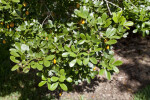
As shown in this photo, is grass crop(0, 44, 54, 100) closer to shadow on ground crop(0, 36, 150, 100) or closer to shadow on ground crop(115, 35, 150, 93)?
shadow on ground crop(0, 36, 150, 100)

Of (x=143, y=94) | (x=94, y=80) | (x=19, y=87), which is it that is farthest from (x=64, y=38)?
(x=19, y=87)

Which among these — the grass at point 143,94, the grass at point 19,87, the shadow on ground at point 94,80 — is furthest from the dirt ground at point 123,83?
the grass at point 19,87

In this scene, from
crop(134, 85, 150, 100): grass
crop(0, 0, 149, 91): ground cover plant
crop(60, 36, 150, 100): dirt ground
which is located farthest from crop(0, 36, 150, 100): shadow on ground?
crop(0, 0, 149, 91): ground cover plant

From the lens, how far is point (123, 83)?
3.41 meters

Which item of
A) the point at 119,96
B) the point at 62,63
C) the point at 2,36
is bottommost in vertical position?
the point at 119,96

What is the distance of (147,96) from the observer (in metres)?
2.82

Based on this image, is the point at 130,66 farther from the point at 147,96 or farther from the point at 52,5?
the point at 52,5

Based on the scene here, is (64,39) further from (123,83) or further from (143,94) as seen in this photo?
(123,83)

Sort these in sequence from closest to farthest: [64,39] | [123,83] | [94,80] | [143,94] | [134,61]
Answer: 1. [64,39]
2. [143,94]
3. [123,83]
4. [94,80]
5. [134,61]

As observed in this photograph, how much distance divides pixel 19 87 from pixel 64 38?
2.29m

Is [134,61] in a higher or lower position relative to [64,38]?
lower

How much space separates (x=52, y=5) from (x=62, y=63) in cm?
103

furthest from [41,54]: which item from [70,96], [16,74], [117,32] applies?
[16,74]

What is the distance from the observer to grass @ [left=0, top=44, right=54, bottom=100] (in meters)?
3.24
